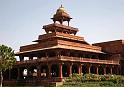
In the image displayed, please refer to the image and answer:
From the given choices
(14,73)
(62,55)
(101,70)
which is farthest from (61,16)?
(14,73)

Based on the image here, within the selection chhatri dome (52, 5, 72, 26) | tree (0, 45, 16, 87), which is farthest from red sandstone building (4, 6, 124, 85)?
tree (0, 45, 16, 87)

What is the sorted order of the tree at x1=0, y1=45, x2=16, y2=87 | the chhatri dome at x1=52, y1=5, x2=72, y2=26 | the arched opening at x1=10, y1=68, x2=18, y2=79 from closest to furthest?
1. the tree at x1=0, y1=45, x2=16, y2=87
2. the arched opening at x1=10, y1=68, x2=18, y2=79
3. the chhatri dome at x1=52, y1=5, x2=72, y2=26

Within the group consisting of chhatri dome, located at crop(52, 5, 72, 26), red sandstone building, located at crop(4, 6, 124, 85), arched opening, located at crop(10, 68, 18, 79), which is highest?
chhatri dome, located at crop(52, 5, 72, 26)

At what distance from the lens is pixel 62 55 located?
59844 millimetres

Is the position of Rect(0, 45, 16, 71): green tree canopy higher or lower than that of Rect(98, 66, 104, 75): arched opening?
higher

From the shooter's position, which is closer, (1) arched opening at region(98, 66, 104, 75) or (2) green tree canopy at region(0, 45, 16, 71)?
(2) green tree canopy at region(0, 45, 16, 71)

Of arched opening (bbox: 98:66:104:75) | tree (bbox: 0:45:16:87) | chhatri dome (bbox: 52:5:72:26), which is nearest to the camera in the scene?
tree (bbox: 0:45:16:87)

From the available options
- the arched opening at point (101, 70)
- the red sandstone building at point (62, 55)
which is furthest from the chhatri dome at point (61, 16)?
the arched opening at point (101, 70)

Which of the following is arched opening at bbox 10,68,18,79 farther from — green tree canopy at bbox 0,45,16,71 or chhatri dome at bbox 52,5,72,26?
chhatri dome at bbox 52,5,72,26

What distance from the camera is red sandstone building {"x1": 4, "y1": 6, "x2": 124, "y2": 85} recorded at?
184 feet

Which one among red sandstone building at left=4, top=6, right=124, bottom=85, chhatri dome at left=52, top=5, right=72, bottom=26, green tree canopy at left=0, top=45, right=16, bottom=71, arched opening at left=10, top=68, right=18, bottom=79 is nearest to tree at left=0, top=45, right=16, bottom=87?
green tree canopy at left=0, top=45, right=16, bottom=71

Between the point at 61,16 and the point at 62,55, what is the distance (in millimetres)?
12166

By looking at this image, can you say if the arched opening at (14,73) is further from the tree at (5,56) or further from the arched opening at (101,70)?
the arched opening at (101,70)

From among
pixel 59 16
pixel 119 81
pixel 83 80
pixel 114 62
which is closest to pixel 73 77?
pixel 83 80
